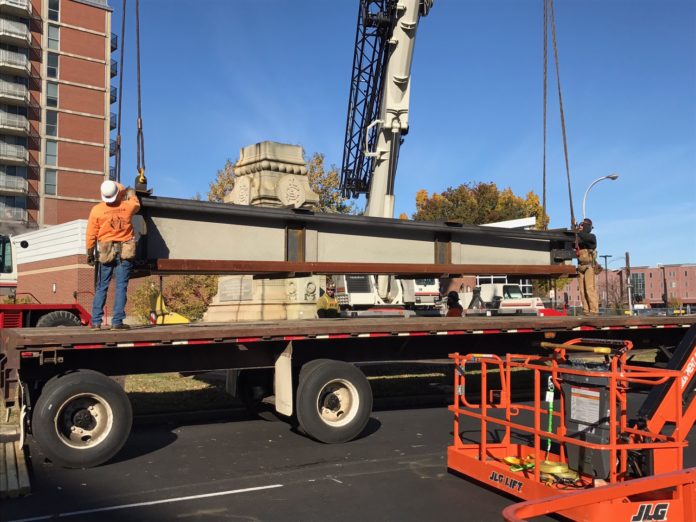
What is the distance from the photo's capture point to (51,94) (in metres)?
64.2

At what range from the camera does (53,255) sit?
42031 mm

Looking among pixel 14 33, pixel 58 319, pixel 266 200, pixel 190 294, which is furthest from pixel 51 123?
pixel 266 200

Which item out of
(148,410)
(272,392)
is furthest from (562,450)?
(148,410)

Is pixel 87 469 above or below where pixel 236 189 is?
below

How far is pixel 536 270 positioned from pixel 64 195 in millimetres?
61143

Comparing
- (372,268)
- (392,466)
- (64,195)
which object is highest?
(64,195)

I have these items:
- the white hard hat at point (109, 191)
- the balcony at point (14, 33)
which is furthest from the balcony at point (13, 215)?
the white hard hat at point (109, 191)

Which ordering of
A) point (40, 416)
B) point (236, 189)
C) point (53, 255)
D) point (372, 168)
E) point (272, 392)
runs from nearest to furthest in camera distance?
point (40, 416) < point (272, 392) < point (236, 189) < point (372, 168) < point (53, 255)

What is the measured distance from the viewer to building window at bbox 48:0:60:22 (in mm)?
64500

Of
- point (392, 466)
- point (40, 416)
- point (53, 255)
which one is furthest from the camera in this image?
point (53, 255)

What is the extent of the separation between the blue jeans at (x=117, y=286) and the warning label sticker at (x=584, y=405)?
512 centimetres

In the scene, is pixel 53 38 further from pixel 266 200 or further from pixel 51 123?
pixel 266 200

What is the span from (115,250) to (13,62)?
6229cm

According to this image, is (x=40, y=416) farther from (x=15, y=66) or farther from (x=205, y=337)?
(x=15, y=66)
